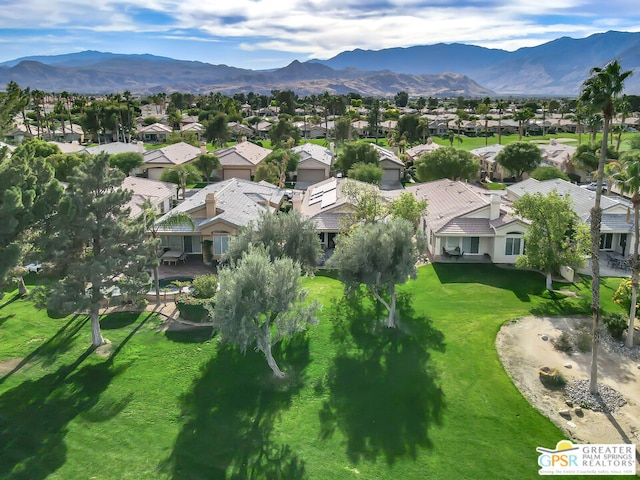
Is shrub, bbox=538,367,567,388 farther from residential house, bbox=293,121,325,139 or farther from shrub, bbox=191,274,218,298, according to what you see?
residential house, bbox=293,121,325,139

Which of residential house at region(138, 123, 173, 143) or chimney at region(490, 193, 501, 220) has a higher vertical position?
residential house at region(138, 123, 173, 143)

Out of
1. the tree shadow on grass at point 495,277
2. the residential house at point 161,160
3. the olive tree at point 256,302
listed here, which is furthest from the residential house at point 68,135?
the olive tree at point 256,302

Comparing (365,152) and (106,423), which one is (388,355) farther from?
(365,152)

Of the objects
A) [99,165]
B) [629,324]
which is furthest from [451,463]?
[99,165]

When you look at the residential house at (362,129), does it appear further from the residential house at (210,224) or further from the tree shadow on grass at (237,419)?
the tree shadow on grass at (237,419)

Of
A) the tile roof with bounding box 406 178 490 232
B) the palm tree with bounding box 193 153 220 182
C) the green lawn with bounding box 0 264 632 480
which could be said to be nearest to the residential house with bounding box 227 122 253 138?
the palm tree with bounding box 193 153 220 182
